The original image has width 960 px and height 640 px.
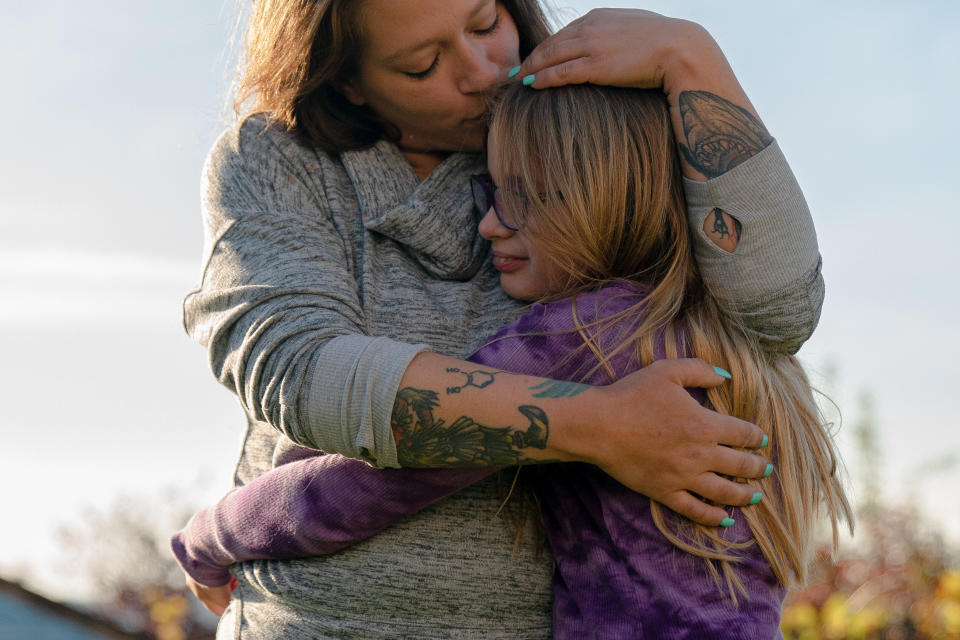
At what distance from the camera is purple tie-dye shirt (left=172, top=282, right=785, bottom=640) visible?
1.47 meters

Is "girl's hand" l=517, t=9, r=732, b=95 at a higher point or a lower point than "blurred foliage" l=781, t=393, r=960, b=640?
higher

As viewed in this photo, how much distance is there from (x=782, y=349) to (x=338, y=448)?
88 cm

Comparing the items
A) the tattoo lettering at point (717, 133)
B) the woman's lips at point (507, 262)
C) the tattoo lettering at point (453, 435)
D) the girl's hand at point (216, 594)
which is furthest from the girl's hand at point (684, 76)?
the girl's hand at point (216, 594)

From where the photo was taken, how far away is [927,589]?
14.4 ft

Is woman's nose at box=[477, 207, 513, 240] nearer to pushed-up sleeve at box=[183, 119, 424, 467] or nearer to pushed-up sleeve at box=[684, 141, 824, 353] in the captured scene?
pushed-up sleeve at box=[183, 119, 424, 467]

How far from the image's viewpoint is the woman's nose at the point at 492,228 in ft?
5.94

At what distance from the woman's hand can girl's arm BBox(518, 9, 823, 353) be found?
199mm

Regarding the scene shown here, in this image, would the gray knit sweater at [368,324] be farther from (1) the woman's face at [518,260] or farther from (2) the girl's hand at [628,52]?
(2) the girl's hand at [628,52]

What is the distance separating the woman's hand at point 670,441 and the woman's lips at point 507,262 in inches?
17.4

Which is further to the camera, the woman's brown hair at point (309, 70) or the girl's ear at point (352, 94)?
the girl's ear at point (352, 94)

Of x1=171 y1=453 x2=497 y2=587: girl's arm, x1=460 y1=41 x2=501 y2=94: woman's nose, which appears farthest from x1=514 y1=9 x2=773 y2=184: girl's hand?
x1=171 y1=453 x2=497 y2=587: girl's arm

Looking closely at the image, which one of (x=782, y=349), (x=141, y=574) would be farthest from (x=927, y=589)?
(x=141, y=574)

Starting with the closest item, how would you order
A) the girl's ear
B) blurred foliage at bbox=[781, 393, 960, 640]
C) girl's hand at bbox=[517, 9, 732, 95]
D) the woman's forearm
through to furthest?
the woman's forearm, girl's hand at bbox=[517, 9, 732, 95], the girl's ear, blurred foliage at bbox=[781, 393, 960, 640]

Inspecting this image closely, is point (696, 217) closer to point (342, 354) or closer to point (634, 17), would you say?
point (634, 17)
